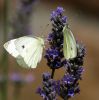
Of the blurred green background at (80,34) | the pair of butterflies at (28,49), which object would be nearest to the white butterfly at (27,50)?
the pair of butterflies at (28,49)

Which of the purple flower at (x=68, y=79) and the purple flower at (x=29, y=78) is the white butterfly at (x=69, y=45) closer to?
the purple flower at (x=68, y=79)

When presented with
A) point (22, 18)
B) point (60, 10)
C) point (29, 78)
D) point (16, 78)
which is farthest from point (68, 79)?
point (29, 78)

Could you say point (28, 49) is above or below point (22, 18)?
below

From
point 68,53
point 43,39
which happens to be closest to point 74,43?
point 68,53

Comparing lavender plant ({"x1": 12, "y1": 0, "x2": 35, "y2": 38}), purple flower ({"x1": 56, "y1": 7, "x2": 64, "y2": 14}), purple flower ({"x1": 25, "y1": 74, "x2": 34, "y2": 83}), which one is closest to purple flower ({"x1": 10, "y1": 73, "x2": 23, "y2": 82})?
purple flower ({"x1": 25, "y1": 74, "x2": 34, "y2": 83})

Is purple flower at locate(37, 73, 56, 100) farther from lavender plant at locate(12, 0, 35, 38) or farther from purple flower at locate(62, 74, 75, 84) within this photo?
lavender plant at locate(12, 0, 35, 38)

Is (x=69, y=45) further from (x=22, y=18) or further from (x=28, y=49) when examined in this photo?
(x=22, y=18)

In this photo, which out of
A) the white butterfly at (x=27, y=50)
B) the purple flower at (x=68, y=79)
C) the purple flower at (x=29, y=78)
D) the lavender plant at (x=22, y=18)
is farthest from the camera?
the purple flower at (x=29, y=78)

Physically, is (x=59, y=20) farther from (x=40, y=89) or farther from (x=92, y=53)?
(x=92, y=53)
